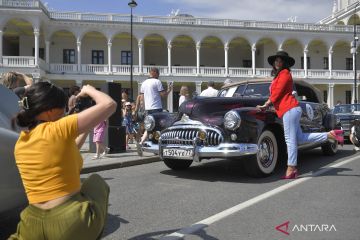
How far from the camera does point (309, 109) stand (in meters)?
8.23

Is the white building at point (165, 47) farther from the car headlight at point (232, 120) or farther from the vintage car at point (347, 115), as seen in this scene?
the car headlight at point (232, 120)

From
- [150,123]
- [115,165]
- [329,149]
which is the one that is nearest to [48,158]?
[150,123]

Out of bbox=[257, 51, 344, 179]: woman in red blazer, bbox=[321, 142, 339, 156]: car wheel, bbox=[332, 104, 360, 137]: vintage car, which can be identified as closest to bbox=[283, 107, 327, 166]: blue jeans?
bbox=[257, 51, 344, 179]: woman in red blazer

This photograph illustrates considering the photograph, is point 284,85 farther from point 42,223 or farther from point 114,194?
point 42,223

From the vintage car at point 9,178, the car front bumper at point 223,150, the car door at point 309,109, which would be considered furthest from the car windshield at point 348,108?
the vintage car at point 9,178

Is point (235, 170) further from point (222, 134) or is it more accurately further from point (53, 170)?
point (53, 170)

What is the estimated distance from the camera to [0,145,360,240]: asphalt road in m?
4.00

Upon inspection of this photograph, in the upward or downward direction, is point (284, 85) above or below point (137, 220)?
above

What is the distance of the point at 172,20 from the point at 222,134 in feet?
120

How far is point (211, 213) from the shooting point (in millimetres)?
4660

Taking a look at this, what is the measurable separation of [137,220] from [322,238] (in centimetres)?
189

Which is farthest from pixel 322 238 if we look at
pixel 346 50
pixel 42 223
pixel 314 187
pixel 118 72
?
pixel 346 50

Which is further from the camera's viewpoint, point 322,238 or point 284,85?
point 284,85

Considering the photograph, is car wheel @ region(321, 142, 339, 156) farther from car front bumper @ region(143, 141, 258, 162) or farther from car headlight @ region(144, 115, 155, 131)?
car headlight @ region(144, 115, 155, 131)
